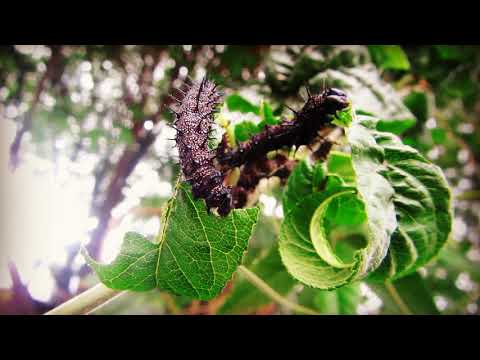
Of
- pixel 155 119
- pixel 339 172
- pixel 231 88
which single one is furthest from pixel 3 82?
pixel 339 172

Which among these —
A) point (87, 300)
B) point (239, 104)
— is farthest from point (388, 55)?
point (87, 300)

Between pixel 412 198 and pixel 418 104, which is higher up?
pixel 418 104

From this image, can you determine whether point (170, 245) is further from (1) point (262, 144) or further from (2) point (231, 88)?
(2) point (231, 88)

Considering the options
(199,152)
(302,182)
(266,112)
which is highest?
(266,112)

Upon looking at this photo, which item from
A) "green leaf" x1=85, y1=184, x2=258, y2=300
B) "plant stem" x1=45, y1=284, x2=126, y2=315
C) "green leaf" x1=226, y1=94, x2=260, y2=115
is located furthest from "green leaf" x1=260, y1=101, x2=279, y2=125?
"plant stem" x1=45, y1=284, x2=126, y2=315

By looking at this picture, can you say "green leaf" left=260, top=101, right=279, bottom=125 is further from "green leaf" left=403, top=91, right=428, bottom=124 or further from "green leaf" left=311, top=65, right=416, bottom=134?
"green leaf" left=403, top=91, right=428, bottom=124

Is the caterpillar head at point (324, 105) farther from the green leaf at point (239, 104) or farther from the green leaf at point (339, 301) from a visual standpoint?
the green leaf at point (339, 301)

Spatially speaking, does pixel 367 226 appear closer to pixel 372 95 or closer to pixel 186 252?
pixel 186 252
